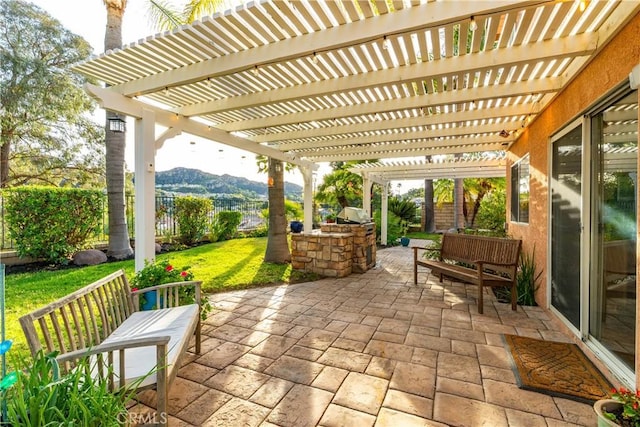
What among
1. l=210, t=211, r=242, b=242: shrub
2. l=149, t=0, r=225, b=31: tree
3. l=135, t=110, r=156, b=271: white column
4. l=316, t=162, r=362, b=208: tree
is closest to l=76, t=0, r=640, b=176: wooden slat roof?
l=135, t=110, r=156, b=271: white column

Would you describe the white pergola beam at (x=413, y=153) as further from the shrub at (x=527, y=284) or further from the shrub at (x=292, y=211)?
the shrub at (x=292, y=211)

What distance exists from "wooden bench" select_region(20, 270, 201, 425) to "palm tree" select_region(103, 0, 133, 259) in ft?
16.6

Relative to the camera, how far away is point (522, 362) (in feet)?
8.43

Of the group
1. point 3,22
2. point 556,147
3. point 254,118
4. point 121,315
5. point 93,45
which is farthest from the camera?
point 93,45

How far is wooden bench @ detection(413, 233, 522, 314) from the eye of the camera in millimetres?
3934

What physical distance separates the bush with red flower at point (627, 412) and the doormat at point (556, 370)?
24.3 inches

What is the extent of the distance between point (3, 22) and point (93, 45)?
218 cm

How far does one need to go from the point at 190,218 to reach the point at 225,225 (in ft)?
4.61

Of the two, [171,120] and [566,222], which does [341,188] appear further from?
[566,222]

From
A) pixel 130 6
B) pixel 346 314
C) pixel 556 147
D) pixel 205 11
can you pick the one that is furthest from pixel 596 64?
pixel 130 6

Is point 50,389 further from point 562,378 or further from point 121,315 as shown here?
point 562,378

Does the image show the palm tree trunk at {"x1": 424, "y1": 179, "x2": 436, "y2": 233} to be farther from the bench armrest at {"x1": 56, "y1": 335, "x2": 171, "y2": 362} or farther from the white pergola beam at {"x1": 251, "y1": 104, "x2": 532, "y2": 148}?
the bench armrest at {"x1": 56, "y1": 335, "x2": 171, "y2": 362}

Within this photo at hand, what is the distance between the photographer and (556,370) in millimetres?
2436

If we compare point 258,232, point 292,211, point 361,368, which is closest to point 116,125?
point 361,368
